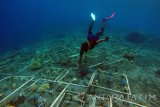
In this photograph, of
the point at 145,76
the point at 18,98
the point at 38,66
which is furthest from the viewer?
the point at 38,66

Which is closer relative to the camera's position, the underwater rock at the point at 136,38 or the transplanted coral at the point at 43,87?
the transplanted coral at the point at 43,87

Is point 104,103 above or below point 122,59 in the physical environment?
below

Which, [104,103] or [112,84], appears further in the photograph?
[112,84]

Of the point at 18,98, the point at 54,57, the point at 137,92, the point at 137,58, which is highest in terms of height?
the point at 137,58

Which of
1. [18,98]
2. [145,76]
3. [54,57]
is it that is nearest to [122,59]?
[145,76]

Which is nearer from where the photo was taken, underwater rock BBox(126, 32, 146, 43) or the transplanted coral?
the transplanted coral

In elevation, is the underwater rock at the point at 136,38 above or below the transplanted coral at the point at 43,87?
above

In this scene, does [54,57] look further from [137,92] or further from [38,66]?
[137,92]

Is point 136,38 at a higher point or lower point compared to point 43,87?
higher

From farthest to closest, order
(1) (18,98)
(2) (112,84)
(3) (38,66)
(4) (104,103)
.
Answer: (3) (38,66) < (2) (112,84) < (1) (18,98) < (4) (104,103)

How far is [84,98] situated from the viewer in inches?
319

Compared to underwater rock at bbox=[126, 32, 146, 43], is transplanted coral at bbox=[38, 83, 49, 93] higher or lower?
lower

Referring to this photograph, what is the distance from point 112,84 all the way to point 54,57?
768 cm

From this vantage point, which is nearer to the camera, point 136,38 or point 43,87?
point 43,87
